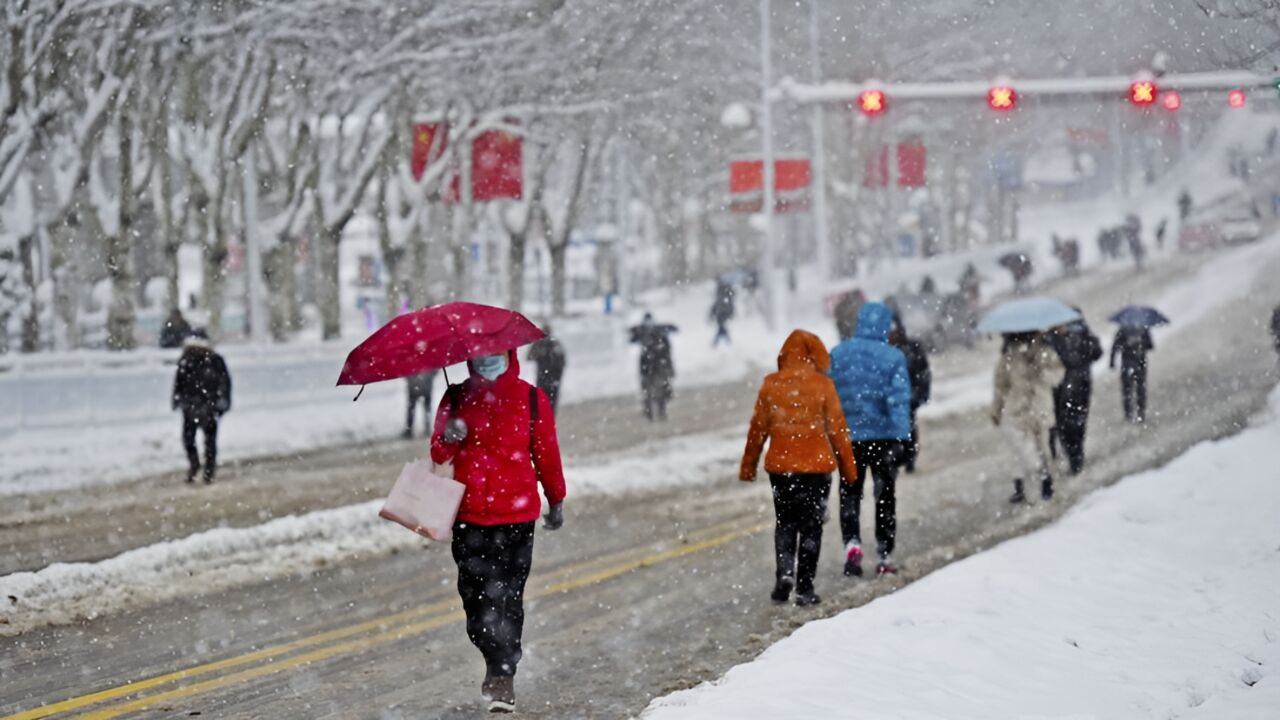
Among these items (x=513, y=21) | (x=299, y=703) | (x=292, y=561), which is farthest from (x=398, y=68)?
(x=299, y=703)

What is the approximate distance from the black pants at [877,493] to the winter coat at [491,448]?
12.7 feet

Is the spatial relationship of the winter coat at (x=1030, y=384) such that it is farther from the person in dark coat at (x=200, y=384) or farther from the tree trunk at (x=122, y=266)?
the tree trunk at (x=122, y=266)

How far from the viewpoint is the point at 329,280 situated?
1307 inches

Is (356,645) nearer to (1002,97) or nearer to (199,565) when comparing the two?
(199,565)

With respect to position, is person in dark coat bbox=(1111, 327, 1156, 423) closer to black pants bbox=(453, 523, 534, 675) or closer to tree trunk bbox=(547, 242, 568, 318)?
black pants bbox=(453, 523, 534, 675)

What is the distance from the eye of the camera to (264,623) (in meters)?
9.27

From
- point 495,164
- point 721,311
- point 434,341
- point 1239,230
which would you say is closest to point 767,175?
point 721,311

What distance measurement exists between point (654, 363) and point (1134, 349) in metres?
7.89

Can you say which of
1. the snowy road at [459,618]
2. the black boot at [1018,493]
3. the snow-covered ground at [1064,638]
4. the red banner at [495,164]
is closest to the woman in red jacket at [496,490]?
the snowy road at [459,618]

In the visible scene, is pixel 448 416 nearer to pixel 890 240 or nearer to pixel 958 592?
pixel 958 592

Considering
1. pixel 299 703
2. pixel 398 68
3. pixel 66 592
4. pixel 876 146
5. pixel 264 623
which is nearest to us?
pixel 299 703

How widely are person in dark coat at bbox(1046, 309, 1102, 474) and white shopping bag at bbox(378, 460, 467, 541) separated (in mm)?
9689

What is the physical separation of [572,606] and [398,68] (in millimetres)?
19181

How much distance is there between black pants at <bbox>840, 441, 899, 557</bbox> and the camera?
33.9 ft
